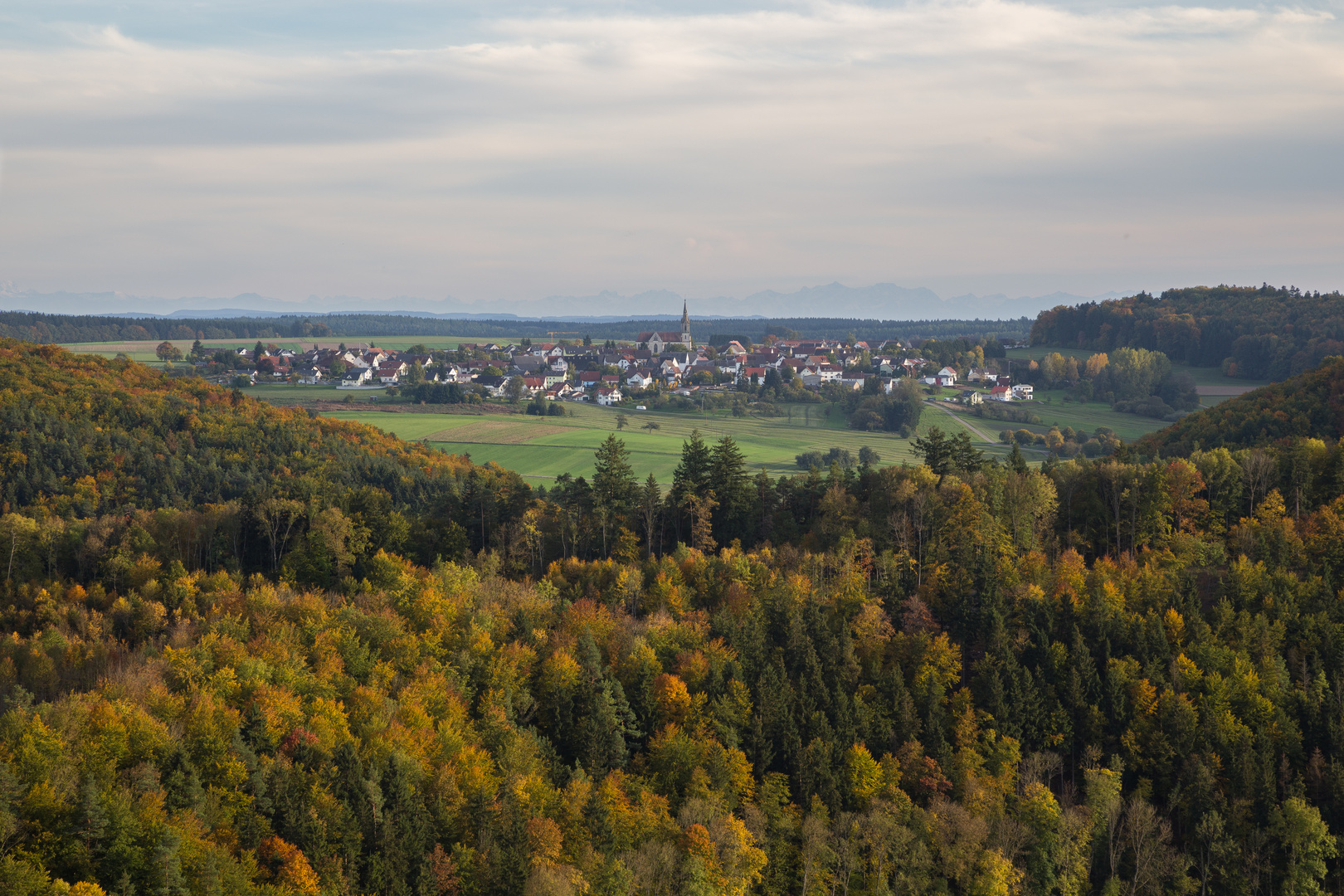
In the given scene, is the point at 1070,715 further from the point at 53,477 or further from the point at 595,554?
the point at 53,477

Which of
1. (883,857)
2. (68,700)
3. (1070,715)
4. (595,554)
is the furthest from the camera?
(595,554)

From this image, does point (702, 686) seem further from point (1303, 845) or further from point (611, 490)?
point (1303, 845)

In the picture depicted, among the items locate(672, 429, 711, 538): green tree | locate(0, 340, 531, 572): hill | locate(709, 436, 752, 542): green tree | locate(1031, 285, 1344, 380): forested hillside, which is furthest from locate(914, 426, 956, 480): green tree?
locate(1031, 285, 1344, 380): forested hillside

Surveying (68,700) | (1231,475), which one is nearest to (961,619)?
(1231,475)

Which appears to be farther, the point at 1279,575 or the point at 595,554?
the point at 595,554

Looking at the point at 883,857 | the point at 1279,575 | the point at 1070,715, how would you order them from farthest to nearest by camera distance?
the point at 1279,575 < the point at 1070,715 < the point at 883,857
